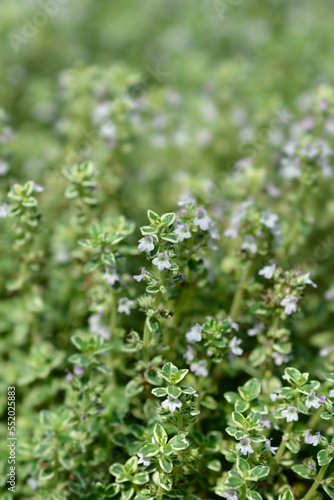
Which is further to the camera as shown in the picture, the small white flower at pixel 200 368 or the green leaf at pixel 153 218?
the small white flower at pixel 200 368

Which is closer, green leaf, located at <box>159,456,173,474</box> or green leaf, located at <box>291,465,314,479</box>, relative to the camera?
green leaf, located at <box>159,456,173,474</box>

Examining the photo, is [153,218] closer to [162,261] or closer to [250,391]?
[162,261]

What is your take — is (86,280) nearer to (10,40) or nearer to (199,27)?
(10,40)

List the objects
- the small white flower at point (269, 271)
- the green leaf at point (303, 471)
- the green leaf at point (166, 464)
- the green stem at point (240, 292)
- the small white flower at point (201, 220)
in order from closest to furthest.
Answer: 1. the green leaf at point (166, 464)
2. the green leaf at point (303, 471)
3. the small white flower at point (201, 220)
4. the small white flower at point (269, 271)
5. the green stem at point (240, 292)

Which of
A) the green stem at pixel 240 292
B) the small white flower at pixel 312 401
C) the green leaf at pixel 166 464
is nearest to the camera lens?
the green leaf at pixel 166 464

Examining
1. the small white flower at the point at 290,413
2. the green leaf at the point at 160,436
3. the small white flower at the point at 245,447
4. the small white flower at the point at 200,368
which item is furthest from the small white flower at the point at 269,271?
the green leaf at the point at 160,436

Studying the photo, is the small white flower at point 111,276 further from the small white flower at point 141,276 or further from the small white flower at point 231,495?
the small white flower at point 231,495

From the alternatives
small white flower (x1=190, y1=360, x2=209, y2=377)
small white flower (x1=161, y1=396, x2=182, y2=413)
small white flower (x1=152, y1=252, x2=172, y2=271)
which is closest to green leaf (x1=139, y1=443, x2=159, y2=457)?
small white flower (x1=161, y1=396, x2=182, y2=413)

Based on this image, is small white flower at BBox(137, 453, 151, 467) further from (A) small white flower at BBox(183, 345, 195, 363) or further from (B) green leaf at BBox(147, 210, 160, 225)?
(B) green leaf at BBox(147, 210, 160, 225)
